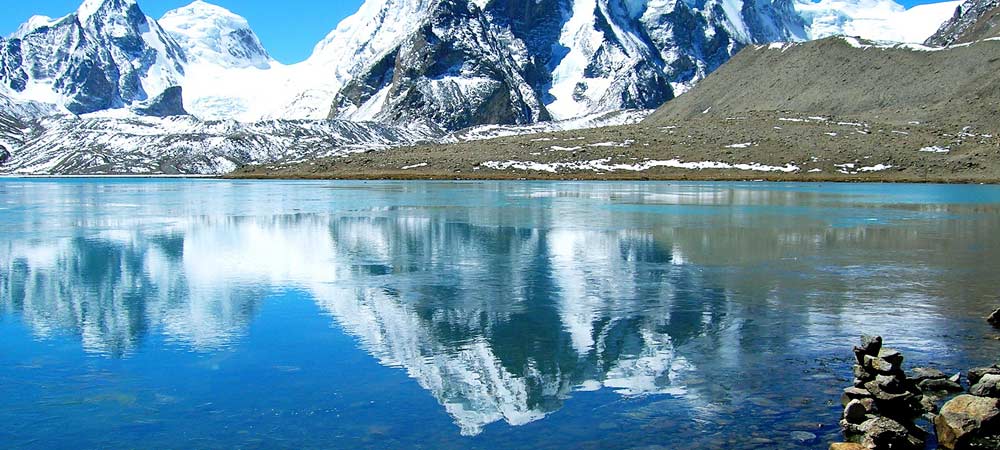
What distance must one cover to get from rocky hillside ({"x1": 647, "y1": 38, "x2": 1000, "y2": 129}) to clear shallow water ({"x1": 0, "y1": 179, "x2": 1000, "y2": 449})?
390 feet

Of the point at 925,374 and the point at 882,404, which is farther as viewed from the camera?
the point at 925,374

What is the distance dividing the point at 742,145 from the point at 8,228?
373 ft

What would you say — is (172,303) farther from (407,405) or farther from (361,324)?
(407,405)

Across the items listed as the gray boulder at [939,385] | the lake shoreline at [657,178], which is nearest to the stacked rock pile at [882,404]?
the gray boulder at [939,385]

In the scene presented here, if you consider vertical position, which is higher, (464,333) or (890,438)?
(464,333)

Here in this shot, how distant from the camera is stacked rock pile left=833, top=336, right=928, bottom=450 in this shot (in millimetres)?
10805

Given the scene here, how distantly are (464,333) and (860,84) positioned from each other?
164681 millimetres

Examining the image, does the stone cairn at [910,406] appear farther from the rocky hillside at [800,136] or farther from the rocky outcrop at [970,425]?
the rocky hillside at [800,136]

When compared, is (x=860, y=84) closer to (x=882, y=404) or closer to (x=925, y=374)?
(x=925, y=374)

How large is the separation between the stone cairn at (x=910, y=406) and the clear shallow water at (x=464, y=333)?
437 millimetres

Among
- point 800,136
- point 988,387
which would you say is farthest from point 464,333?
point 800,136

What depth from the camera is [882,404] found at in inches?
465

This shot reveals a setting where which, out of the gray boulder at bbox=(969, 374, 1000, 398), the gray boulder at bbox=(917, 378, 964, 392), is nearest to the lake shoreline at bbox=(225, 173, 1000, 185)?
the gray boulder at bbox=(917, 378, 964, 392)

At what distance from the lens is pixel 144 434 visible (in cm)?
1135
